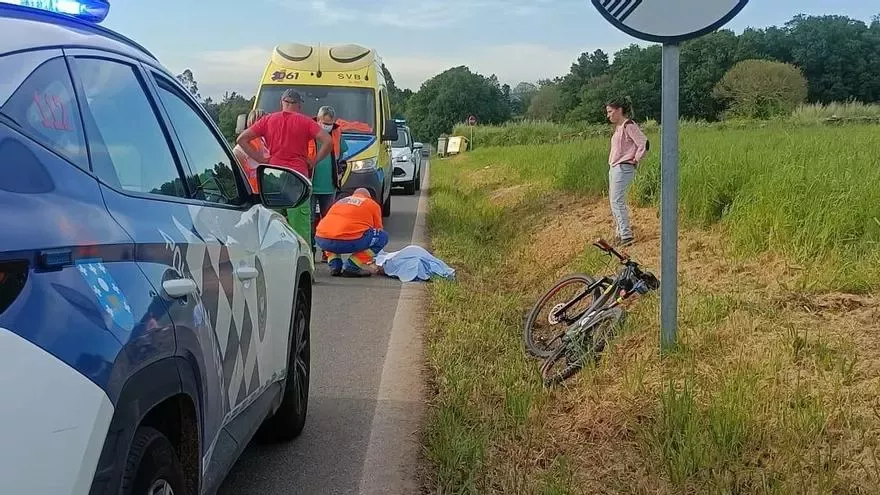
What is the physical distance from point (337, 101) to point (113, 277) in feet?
39.3

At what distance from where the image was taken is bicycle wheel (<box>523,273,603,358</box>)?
6141 millimetres

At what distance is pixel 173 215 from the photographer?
8.83 feet

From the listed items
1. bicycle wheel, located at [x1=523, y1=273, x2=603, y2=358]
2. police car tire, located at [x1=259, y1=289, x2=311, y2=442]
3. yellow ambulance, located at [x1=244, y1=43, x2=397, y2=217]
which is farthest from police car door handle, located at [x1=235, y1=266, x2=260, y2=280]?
yellow ambulance, located at [x1=244, y1=43, x2=397, y2=217]

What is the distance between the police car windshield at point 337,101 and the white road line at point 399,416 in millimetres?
6517

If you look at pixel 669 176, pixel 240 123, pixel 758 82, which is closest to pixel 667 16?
pixel 669 176

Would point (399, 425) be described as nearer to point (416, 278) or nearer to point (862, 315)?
point (862, 315)

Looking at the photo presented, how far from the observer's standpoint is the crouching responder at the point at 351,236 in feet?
30.6

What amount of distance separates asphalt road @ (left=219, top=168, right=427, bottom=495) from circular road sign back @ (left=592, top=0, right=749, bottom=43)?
2.49 meters

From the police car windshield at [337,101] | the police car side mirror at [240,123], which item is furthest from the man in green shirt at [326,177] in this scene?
the police car windshield at [337,101]

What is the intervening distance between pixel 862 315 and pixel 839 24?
88237 mm

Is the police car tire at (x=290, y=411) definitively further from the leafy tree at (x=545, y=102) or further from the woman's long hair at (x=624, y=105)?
the leafy tree at (x=545, y=102)

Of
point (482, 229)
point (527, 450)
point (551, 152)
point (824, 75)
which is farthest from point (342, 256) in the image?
point (824, 75)

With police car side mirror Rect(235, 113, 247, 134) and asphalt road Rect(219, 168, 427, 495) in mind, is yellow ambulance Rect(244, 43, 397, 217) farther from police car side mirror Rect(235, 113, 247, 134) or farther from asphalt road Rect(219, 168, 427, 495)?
asphalt road Rect(219, 168, 427, 495)

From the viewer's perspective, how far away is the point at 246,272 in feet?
11.0
